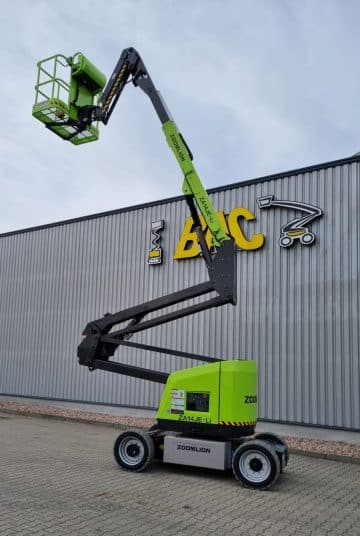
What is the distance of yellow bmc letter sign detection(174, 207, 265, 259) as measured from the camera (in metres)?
14.2

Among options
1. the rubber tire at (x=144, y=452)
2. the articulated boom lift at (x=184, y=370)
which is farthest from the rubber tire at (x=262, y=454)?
the rubber tire at (x=144, y=452)

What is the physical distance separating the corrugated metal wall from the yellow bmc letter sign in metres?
0.20

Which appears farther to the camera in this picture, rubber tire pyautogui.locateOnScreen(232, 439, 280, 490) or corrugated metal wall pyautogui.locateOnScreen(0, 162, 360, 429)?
corrugated metal wall pyautogui.locateOnScreen(0, 162, 360, 429)

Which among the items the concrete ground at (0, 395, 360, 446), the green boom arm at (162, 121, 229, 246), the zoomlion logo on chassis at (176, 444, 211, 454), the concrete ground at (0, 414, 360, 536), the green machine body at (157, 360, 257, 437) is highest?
the green boom arm at (162, 121, 229, 246)

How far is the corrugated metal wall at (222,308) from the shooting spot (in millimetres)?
12625

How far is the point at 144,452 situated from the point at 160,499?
1.71 meters

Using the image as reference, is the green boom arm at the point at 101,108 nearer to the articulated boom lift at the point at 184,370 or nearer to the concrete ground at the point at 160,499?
the articulated boom lift at the point at 184,370

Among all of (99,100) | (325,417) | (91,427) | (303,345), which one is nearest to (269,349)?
(303,345)

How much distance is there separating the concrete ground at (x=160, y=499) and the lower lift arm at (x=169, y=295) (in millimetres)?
1919

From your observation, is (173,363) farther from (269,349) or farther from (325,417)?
(325,417)

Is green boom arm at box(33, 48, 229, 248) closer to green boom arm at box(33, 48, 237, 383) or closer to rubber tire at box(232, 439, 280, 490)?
green boom arm at box(33, 48, 237, 383)

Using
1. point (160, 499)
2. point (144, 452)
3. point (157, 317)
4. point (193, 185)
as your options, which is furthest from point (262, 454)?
point (193, 185)

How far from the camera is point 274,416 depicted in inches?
518

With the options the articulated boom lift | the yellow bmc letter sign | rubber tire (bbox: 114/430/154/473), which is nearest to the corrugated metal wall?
the yellow bmc letter sign
